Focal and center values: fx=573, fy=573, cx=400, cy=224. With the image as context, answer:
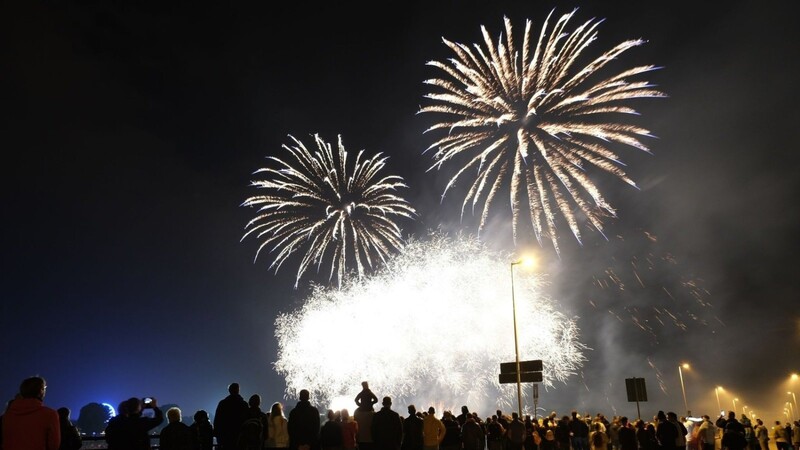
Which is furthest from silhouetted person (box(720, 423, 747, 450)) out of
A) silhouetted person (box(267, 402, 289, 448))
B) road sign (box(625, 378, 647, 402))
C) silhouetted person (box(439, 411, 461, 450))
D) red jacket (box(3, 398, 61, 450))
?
red jacket (box(3, 398, 61, 450))

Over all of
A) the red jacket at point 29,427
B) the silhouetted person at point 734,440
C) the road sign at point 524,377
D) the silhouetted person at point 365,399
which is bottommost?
the silhouetted person at point 734,440

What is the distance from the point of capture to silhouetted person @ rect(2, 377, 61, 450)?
6320 mm

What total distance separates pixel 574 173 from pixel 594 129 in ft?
7.80

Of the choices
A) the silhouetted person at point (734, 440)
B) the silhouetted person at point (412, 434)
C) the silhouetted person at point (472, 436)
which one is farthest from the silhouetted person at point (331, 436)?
the silhouetted person at point (734, 440)

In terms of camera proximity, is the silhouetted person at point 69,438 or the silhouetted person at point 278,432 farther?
the silhouetted person at point 278,432

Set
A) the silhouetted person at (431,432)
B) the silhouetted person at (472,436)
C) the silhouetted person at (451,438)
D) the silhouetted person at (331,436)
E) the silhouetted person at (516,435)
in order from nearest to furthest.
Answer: the silhouetted person at (331,436) < the silhouetted person at (431,432) < the silhouetted person at (451,438) < the silhouetted person at (472,436) < the silhouetted person at (516,435)

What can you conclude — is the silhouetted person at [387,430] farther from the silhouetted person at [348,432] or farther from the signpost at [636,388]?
the signpost at [636,388]

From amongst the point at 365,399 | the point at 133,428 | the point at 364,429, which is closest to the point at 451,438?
the point at 365,399

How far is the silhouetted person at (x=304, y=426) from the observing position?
10711 millimetres

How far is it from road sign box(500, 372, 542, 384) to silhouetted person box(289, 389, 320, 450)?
15.1m

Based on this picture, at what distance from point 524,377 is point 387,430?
13.8 m

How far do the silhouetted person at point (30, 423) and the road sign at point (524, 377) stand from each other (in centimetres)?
2028

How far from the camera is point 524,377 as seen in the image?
80.0 ft

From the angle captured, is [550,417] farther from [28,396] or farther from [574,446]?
[28,396]
